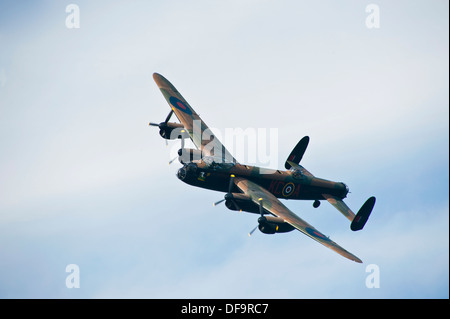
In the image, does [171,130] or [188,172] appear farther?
[171,130]

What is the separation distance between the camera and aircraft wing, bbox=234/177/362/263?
73688 mm

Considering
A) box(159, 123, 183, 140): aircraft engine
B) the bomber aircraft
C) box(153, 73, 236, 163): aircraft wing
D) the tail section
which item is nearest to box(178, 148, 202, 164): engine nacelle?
the bomber aircraft

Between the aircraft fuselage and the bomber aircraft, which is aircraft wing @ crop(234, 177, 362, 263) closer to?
the bomber aircraft

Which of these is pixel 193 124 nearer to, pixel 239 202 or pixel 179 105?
pixel 179 105

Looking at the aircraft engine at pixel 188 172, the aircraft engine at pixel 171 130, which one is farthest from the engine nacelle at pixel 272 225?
the aircraft engine at pixel 171 130

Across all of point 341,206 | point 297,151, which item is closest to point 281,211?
point 341,206

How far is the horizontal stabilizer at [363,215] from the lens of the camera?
79.4 m

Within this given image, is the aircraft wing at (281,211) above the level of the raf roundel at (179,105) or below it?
below

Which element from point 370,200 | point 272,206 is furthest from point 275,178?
point 370,200

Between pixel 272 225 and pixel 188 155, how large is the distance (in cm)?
1445

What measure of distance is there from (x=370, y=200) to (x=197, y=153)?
64.3ft

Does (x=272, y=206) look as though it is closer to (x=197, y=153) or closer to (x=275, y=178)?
(x=275, y=178)

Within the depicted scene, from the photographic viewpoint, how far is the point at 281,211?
77562 mm

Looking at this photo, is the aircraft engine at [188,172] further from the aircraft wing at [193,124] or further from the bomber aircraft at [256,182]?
the aircraft wing at [193,124]
